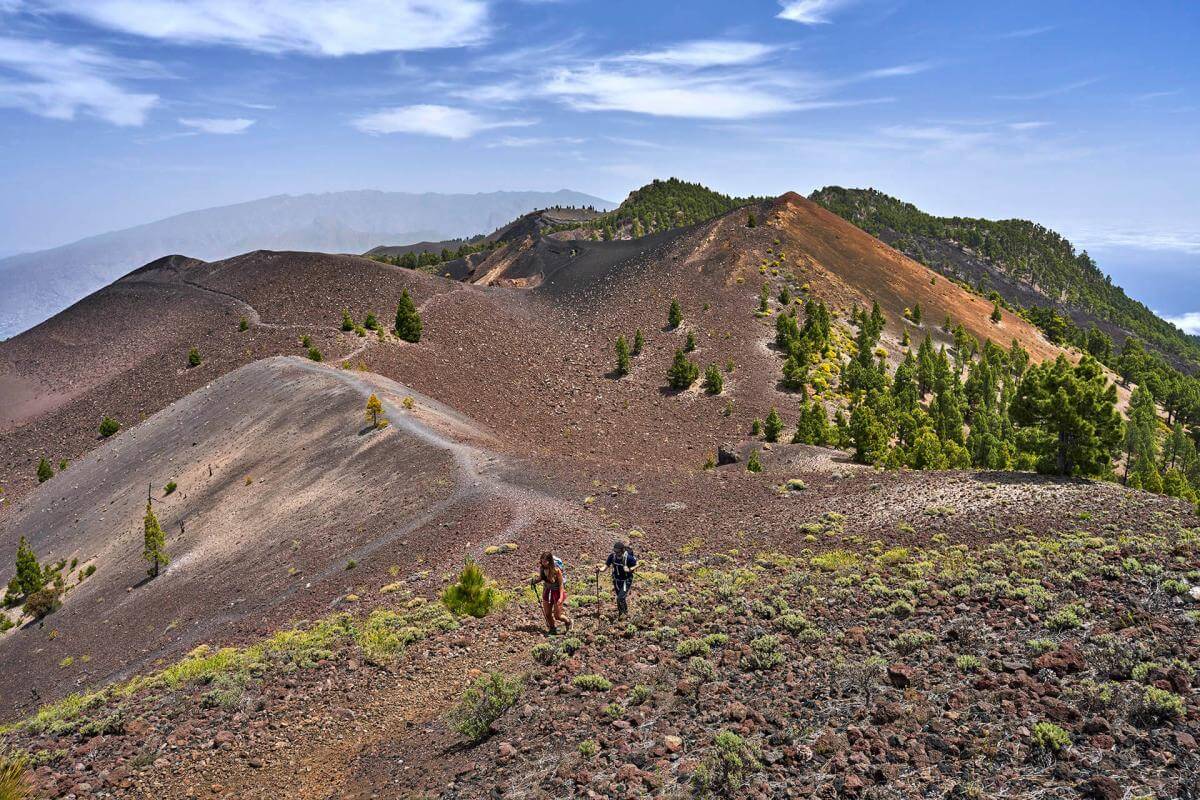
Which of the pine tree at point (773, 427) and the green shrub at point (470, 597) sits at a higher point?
the pine tree at point (773, 427)

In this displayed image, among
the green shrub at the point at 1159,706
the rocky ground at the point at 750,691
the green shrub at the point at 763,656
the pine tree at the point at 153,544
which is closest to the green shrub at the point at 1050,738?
the rocky ground at the point at 750,691

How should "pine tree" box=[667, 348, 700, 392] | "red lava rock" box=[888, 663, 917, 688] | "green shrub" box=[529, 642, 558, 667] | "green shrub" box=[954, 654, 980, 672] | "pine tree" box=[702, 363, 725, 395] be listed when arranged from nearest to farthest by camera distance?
"red lava rock" box=[888, 663, 917, 688] → "green shrub" box=[954, 654, 980, 672] → "green shrub" box=[529, 642, 558, 667] → "pine tree" box=[702, 363, 725, 395] → "pine tree" box=[667, 348, 700, 392]

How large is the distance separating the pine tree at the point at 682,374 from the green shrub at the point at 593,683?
45.7 m

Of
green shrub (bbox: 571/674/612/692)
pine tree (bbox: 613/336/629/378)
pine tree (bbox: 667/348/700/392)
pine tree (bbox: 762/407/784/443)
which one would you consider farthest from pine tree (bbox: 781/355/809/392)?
green shrub (bbox: 571/674/612/692)

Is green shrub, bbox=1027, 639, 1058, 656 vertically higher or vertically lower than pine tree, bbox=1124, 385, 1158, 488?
higher

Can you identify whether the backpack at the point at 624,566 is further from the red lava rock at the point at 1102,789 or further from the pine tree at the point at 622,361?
the pine tree at the point at 622,361

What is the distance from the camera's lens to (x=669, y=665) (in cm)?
1290

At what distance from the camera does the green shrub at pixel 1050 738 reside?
879 cm

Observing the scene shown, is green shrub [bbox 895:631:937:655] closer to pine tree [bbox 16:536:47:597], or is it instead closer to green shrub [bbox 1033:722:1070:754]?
green shrub [bbox 1033:722:1070:754]

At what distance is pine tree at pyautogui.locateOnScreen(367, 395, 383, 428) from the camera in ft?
116

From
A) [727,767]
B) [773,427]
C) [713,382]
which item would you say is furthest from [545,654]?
[713,382]

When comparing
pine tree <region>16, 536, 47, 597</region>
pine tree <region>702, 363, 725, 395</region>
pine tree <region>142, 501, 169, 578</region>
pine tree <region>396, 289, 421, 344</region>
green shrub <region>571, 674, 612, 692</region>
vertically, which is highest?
pine tree <region>396, 289, 421, 344</region>

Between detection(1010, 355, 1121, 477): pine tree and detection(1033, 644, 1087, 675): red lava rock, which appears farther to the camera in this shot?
detection(1010, 355, 1121, 477): pine tree

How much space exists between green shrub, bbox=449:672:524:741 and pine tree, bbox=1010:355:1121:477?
93.6 feet
